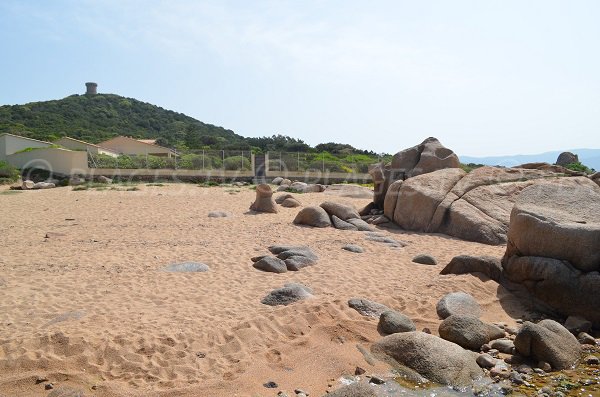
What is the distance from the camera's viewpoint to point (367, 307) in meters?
7.20

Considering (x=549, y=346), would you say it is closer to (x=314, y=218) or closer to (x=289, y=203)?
(x=314, y=218)

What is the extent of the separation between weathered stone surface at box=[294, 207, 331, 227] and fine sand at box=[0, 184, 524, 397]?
48 cm

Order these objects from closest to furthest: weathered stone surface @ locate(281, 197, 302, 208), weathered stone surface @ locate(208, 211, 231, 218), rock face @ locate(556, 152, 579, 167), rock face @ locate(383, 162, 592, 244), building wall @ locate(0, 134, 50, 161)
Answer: rock face @ locate(383, 162, 592, 244)
weathered stone surface @ locate(208, 211, 231, 218)
weathered stone surface @ locate(281, 197, 302, 208)
rock face @ locate(556, 152, 579, 167)
building wall @ locate(0, 134, 50, 161)

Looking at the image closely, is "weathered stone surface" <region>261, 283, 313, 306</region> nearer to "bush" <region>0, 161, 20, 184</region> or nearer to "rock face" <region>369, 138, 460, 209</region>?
"rock face" <region>369, 138, 460, 209</region>

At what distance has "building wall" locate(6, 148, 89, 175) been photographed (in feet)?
92.1

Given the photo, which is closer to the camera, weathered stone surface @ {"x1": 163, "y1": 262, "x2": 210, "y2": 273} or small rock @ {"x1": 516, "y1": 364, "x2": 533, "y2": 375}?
small rock @ {"x1": 516, "y1": 364, "x2": 533, "y2": 375}

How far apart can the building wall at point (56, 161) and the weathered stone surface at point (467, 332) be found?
25849 mm

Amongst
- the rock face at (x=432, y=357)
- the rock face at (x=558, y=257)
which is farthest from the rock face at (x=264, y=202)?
the rock face at (x=432, y=357)

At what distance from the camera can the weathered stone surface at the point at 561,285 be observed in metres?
7.43

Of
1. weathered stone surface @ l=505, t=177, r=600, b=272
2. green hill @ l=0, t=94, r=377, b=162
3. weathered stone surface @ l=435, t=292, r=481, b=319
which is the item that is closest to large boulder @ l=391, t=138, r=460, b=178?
weathered stone surface @ l=505, t=177, r=600, b=272

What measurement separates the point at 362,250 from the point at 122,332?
20.8ft

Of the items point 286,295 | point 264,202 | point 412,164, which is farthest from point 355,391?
point 412,164

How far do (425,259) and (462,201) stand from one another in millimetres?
4272

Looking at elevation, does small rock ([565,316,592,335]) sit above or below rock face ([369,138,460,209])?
below
